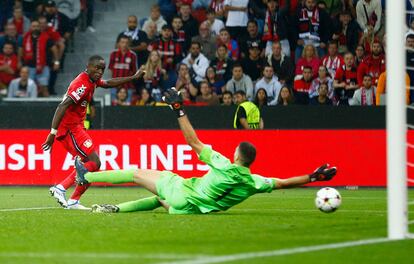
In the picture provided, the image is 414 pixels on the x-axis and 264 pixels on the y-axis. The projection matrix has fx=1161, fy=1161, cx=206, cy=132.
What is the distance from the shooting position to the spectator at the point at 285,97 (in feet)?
77.0

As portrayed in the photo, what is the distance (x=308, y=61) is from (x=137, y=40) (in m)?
3.91

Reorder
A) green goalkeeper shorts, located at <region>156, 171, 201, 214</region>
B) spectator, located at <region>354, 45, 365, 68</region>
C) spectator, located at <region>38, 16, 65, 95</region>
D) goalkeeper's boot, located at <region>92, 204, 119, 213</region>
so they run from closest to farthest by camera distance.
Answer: green goalkeeper shorts, located at <region>156, 171, 201, 214</region>, goalkeeper's boot, located at <region>92, 204, 119, 213</region>, spectator, located at <region>354, 45, 365, 68</region>, spectator, located at <region>38, 16, 65, 95</region>

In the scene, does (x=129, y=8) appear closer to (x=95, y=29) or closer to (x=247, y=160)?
(x=95, y=29)

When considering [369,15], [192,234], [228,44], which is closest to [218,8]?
[228,44]

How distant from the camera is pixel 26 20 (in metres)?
26.8

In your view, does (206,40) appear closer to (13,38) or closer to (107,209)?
(13,38)

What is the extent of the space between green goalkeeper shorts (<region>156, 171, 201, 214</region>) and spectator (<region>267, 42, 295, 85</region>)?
10.5m

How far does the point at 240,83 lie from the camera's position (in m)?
24.0

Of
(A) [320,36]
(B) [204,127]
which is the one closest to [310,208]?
(B) [204,127]

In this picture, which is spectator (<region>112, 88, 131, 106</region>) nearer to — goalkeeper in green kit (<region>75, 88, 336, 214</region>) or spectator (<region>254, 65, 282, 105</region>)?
spectator (<region>254, 65, 282, 105</region>)

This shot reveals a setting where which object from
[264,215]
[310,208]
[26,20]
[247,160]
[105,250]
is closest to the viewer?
[105,250]

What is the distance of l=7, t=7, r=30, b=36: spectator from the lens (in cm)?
2639

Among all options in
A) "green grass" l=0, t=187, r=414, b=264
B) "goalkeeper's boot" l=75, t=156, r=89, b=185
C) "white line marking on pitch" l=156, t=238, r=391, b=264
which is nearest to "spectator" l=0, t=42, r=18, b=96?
"green grass" l=0, t=187, r=414, b=264

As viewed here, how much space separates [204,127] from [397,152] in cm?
1251
